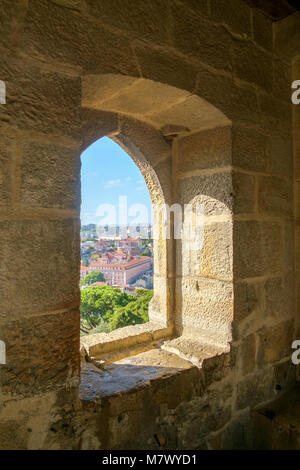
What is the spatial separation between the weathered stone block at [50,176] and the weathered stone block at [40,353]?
1.10ft

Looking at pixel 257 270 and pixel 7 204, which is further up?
pixel 7 204

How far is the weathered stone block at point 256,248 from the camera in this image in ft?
4.87

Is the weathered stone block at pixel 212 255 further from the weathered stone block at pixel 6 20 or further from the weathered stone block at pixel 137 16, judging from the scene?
the weathered stone block at pixel 6 20

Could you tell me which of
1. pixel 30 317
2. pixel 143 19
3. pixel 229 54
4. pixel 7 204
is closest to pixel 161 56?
pixel 143 19

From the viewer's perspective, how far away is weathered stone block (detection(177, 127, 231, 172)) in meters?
1.47

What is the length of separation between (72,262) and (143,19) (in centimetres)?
90

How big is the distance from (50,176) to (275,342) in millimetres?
1410

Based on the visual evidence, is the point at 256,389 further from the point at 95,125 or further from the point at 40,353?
the point at 95,125

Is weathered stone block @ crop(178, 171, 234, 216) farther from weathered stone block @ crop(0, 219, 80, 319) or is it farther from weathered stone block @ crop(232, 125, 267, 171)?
weathered stone block @ crop(0, 219, 80, 319)

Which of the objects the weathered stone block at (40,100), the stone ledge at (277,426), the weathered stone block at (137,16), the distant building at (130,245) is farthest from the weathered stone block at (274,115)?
the stone ledge at (277,426)

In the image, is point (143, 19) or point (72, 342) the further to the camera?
point (143, 19)

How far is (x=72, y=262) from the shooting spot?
39.3 inches

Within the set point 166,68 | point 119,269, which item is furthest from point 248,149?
point 119,269

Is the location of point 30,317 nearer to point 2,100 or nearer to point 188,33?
point 2,100
